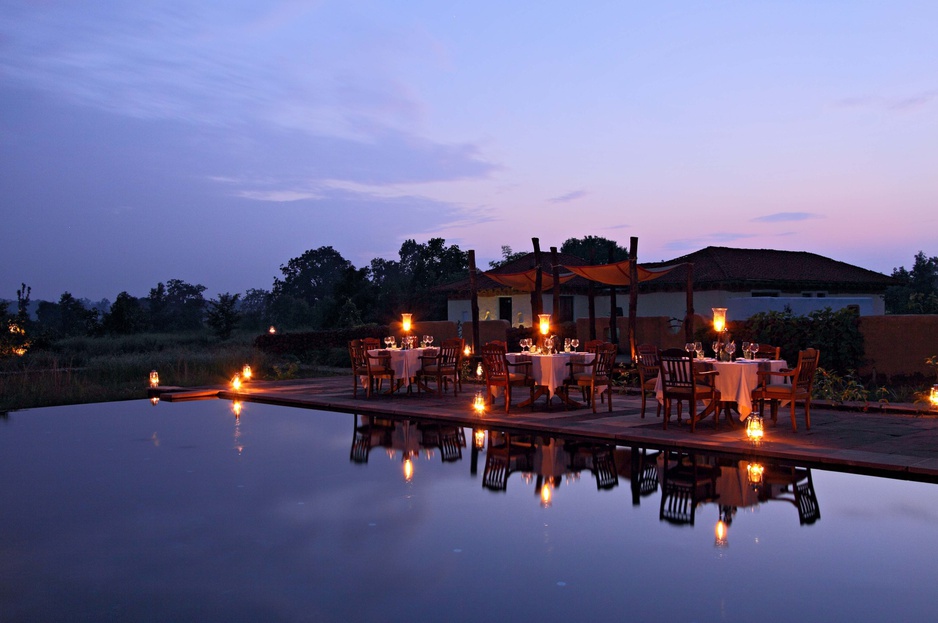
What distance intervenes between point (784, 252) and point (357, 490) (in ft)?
93.8

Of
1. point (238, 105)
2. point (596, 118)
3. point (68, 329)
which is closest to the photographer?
point (596, 118)

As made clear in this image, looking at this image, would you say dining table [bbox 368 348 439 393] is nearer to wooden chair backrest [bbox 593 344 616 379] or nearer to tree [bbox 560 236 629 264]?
wooden chair backrest [bbox 593 344 616 379]

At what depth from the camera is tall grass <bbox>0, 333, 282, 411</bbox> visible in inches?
572

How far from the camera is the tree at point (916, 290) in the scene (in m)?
29.5

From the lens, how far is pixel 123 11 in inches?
635

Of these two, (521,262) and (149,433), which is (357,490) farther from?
(521,262)

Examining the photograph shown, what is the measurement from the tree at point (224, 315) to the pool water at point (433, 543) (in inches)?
884

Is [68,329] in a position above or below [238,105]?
below

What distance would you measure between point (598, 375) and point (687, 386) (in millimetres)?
1967

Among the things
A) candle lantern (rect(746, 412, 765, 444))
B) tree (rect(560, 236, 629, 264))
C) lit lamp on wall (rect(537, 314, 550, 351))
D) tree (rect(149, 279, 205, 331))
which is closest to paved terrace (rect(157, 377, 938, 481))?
candle lantern (rect(746, 412, 765, 444))

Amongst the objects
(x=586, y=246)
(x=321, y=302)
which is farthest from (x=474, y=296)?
(x=321, y=302)

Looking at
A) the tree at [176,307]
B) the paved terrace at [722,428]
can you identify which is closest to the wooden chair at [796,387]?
the paved terrace at [722,428]

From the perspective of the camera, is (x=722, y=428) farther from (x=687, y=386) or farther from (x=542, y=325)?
(x=542, y=325)

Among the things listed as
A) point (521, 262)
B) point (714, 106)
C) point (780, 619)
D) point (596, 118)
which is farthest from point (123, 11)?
point (521, 262)
